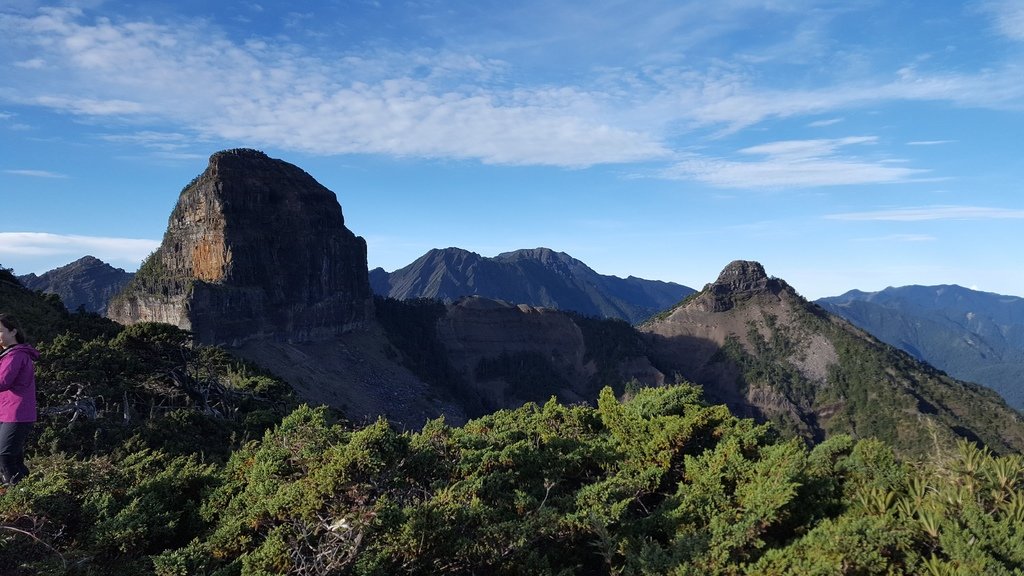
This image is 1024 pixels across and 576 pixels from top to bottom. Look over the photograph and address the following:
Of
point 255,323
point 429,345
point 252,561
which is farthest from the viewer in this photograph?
point 429,345

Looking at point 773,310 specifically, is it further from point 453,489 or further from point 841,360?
point 453,489

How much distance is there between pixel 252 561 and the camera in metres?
7.68

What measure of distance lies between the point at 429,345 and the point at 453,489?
85.2 m

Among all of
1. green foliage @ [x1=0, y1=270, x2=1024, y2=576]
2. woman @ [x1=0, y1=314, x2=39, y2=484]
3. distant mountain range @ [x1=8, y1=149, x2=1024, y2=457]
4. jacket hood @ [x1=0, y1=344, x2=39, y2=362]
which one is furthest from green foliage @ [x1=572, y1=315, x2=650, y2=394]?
jacket hood @ [x1=0, y1=344, x2=39, y2=362]

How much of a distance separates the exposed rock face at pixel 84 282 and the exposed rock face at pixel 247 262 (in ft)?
257

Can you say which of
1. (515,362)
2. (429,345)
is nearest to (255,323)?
(429,345)

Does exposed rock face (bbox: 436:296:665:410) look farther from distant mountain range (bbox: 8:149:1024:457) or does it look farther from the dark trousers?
the dark trousers

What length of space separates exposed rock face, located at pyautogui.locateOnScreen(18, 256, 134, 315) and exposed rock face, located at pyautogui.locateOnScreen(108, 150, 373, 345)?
7835 cm

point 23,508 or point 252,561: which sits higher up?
point 23,508

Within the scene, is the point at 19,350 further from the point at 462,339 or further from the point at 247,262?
the point at 462,339

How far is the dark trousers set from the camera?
905cm

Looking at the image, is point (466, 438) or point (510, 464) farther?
point (466, 438)

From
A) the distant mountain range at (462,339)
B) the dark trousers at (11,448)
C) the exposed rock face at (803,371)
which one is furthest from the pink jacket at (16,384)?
the exposed rock face at (803,371)

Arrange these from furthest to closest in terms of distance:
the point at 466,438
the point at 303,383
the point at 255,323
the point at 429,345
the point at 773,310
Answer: the point at 773,310, the point at 429,345, the point at 255,323, the point at 303,383, the point at 466,438
